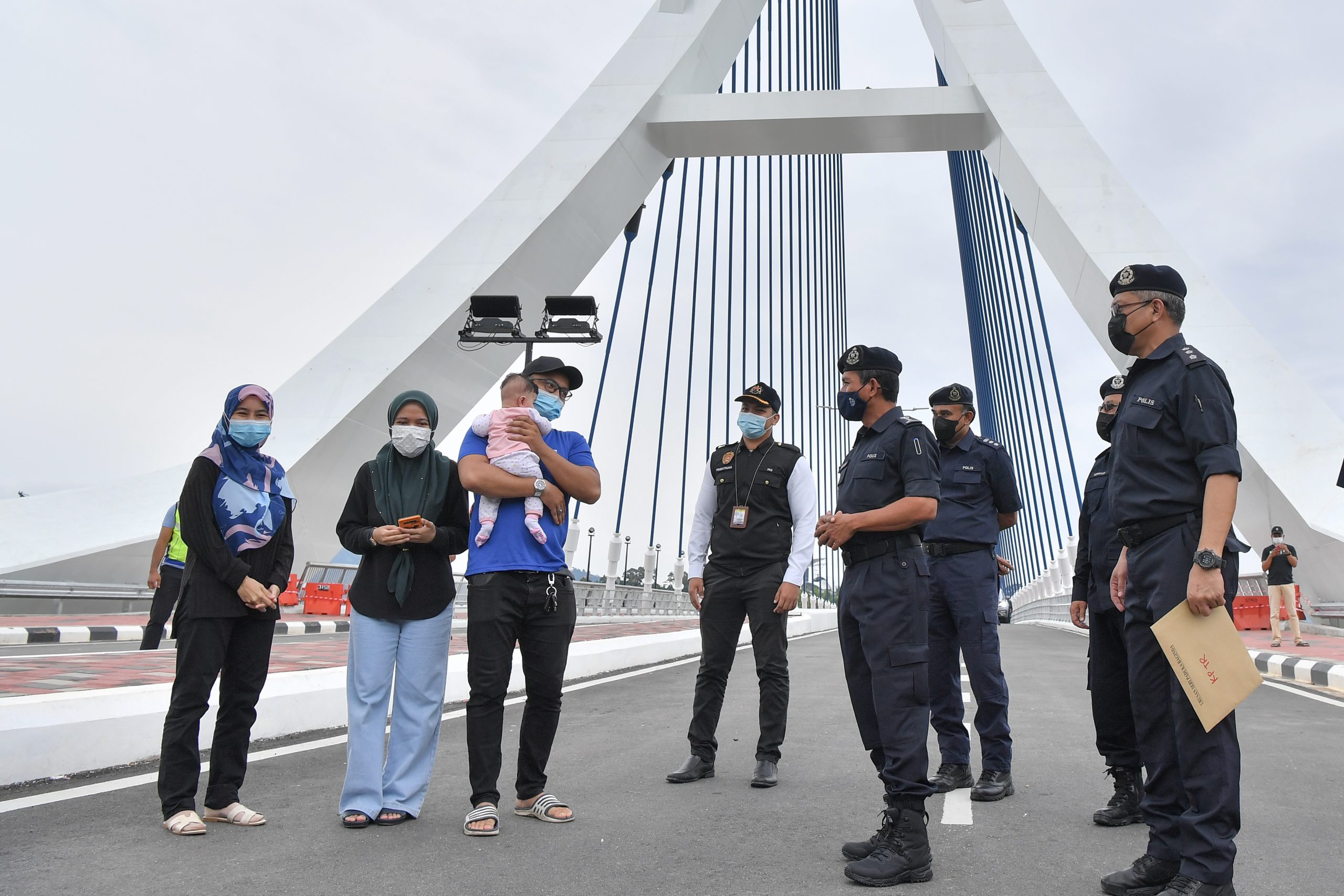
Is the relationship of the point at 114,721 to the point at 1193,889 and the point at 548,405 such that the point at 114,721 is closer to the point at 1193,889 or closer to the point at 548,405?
the point at 548,405

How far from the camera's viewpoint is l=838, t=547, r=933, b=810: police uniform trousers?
3.18m

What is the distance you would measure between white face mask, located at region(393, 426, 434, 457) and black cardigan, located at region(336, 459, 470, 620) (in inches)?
6.3

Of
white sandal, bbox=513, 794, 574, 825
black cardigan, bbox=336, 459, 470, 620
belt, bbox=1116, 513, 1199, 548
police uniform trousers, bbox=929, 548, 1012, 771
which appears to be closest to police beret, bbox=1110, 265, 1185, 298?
belt, bbox=1116, 513, 1199, 548

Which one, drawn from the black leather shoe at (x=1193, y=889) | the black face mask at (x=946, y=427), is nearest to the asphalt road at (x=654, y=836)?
the black leather shoe at (x=1193, y=889)

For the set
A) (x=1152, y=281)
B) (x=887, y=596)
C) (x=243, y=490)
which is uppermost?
(x=1152, y=281)

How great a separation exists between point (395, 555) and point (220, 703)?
2.50 feet

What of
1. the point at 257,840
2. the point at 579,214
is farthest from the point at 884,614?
the point at 579,214

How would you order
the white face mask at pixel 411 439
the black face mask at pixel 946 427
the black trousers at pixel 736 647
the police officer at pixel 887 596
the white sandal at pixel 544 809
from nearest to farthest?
the police officer at pixel 887 596
the white sandal at pixel 544 809
the white face mask at pixel 411 439
the black trousers at pixel 736 647
the black face mask at pixel 946 427

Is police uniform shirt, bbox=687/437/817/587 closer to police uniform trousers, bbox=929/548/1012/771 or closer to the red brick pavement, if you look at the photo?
police uniform trousers, bbox=929/548/1012/771

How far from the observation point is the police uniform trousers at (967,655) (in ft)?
14.5

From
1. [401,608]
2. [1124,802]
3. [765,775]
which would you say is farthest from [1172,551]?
[401,608]

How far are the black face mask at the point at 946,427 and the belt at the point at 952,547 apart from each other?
529mm

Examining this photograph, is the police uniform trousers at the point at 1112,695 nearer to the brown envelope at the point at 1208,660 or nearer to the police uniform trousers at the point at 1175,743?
the police uniform trousers at the point at 1175,743

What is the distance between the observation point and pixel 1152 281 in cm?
315
